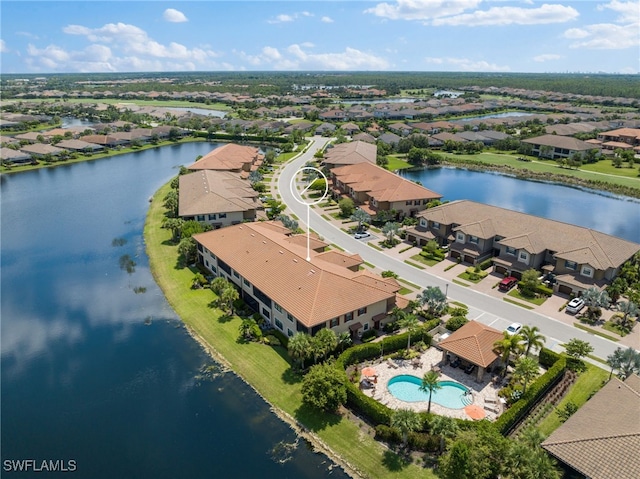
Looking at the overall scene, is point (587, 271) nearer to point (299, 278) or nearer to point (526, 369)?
point (526, 369)

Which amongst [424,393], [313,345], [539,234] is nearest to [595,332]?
[539,234]

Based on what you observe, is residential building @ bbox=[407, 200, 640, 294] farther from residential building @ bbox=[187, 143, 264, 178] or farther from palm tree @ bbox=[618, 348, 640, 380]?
residential building @ bbox=[187, 143, 264, 178]

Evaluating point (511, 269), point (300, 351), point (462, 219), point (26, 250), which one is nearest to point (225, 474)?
point (300, 351)

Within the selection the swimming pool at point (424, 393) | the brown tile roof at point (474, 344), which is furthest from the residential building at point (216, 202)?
the brown tile roof at point (474, 344)

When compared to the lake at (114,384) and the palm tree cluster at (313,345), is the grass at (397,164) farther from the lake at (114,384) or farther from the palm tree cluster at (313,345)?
the palm tree cluster at (313,345)

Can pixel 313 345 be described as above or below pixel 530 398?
above

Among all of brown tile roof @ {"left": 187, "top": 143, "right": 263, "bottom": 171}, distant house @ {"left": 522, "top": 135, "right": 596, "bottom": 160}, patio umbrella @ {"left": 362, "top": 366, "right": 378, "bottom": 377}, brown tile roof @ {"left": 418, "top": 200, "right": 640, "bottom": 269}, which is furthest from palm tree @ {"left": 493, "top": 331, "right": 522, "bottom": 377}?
distant house @ {"left": 522, "top": 135, "right": 596, "bottom": 160}
